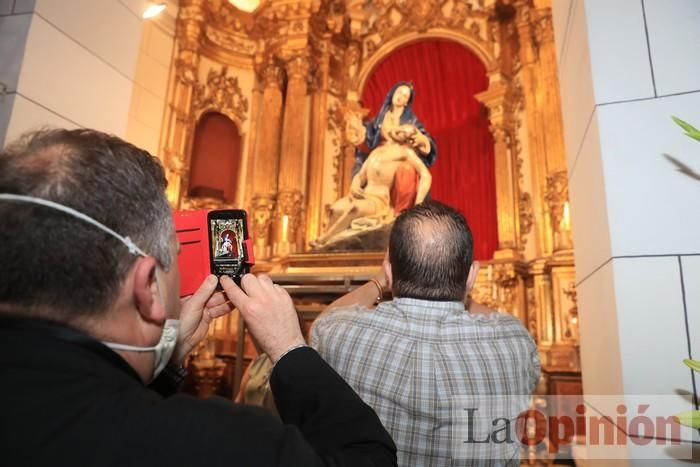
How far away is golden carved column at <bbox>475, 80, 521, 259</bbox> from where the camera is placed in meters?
6.10

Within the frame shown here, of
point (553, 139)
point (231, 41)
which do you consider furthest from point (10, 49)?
point (231, 41)

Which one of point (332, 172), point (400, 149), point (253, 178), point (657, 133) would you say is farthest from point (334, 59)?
point (657, 133)

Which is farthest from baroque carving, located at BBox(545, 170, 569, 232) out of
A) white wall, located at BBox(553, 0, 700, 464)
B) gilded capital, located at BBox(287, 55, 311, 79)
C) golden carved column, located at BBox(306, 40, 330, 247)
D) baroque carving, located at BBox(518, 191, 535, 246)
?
gilded capital, located at BBox(287, 55, 311, 79)

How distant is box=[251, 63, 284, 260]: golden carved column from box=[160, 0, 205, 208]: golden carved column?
3.82 ft

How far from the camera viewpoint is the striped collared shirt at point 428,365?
0.93 meters

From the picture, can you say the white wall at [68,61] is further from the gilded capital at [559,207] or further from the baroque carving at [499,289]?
the gilded capital at [559,207]

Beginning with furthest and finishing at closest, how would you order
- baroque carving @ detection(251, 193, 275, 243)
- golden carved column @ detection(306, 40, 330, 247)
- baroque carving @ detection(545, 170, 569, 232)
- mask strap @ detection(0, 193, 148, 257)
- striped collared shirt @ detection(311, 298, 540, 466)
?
golden carved column @ detection(306, 40, 330, 247) < baroque carving @ detection(251, 193, 275, 243) < baroque carving @ detection(545, 170, 569, 232) < striped collared shirt @ detection(311, 298, 540, 466) < mask strap @ detection(0, 193, 148, 257)

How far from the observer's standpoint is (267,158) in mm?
7289

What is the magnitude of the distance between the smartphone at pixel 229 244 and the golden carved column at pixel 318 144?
20.0 ft

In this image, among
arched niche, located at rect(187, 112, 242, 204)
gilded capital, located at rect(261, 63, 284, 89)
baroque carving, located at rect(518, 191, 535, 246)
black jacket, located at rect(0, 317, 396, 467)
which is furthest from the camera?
gilded capital, located at rect(261, 63, 284, 89)

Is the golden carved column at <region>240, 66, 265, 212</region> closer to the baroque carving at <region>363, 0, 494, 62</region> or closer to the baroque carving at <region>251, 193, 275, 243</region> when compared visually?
A: the baroque carving at <region>251, 193, 275, 243</region>

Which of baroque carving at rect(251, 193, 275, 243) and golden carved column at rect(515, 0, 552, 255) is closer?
golden carved column at rect(515, 0, 552, 255)

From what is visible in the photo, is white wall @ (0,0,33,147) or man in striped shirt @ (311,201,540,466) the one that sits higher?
white wall @ (0,0,33,147)

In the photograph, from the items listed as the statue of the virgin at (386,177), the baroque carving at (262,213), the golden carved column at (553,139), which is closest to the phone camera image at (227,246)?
the statue of the virgin at (386,177)
